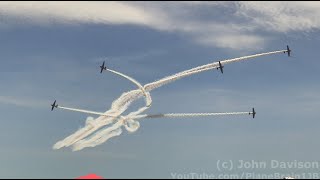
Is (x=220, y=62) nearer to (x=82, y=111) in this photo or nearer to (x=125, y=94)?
(x=125, y=94)

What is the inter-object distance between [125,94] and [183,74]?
34964mm

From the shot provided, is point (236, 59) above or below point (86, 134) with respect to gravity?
above

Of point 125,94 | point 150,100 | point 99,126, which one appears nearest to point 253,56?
point 150,100

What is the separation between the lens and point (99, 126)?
192 meters

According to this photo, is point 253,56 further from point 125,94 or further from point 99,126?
point 99,126

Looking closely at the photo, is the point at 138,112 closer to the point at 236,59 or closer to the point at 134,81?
the point at 134,81

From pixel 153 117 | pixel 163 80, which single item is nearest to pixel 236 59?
pixel 163 80

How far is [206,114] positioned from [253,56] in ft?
139

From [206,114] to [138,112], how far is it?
38.2 m

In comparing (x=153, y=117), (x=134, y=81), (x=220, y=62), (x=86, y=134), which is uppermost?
(x=220, y=62)

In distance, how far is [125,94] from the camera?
622ft

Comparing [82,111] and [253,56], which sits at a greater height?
[253,56]

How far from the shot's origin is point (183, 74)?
18175 centimetres

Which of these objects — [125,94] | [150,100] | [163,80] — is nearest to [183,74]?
[163,80]
